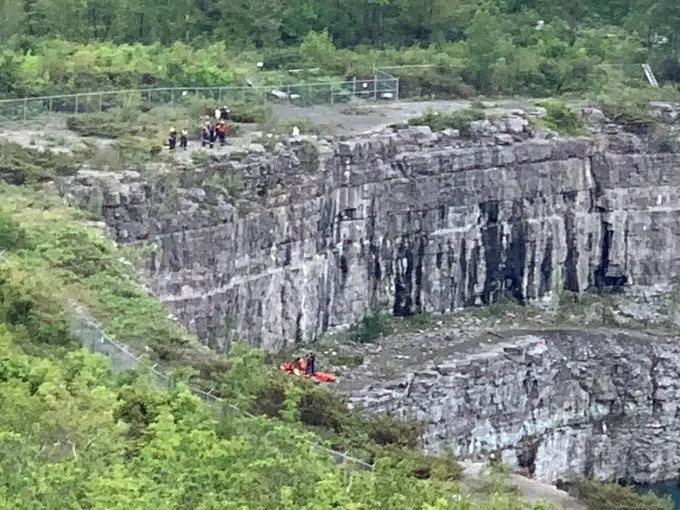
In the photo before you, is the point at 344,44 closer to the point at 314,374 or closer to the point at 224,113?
the point at 224,113

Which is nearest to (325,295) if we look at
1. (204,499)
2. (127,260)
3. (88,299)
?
(127,260)

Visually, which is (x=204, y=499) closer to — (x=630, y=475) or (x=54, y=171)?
(x=54, y=171)

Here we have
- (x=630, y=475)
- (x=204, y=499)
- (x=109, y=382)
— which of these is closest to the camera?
(x=204, y=499)

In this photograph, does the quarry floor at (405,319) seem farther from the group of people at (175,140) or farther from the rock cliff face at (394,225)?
the rock cliff face at (394,225)

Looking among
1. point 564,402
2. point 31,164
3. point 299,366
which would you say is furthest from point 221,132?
point 564,402

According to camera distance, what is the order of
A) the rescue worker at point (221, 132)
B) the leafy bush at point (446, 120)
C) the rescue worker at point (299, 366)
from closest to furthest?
the rescue worker at point (299, 366) < the rescue worker at point (221, 132) < the leafy bush at point (446, 120)

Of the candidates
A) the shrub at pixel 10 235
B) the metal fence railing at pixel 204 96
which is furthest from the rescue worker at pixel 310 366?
the shrub at pixel 10 235
